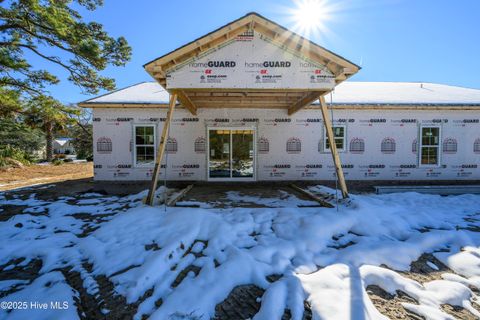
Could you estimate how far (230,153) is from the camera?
10.5m

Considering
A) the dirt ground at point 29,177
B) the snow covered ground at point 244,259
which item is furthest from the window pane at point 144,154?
the snow covered ground at point 244,259

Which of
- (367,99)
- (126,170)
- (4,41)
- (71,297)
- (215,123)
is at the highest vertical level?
(4,41)

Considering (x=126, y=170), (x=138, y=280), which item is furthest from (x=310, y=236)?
(x=126, y=170)

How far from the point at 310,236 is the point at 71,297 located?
3.47 metres

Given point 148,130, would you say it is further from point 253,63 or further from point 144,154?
point 253,63

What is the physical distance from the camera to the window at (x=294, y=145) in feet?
34.4

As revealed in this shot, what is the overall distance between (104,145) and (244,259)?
9.31 m

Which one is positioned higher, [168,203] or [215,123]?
[215,123]

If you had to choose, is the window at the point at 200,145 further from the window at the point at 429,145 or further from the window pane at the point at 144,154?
the window at the point at 429,145

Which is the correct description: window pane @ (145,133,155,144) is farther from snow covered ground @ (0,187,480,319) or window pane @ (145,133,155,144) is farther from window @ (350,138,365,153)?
window @ (350,138,365,153)

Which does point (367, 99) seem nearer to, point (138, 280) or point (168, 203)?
point (168, 203)

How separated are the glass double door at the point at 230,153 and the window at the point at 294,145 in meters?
1.61

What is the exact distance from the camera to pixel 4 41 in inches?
454

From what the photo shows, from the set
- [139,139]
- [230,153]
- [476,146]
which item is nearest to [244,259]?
[230,153]
